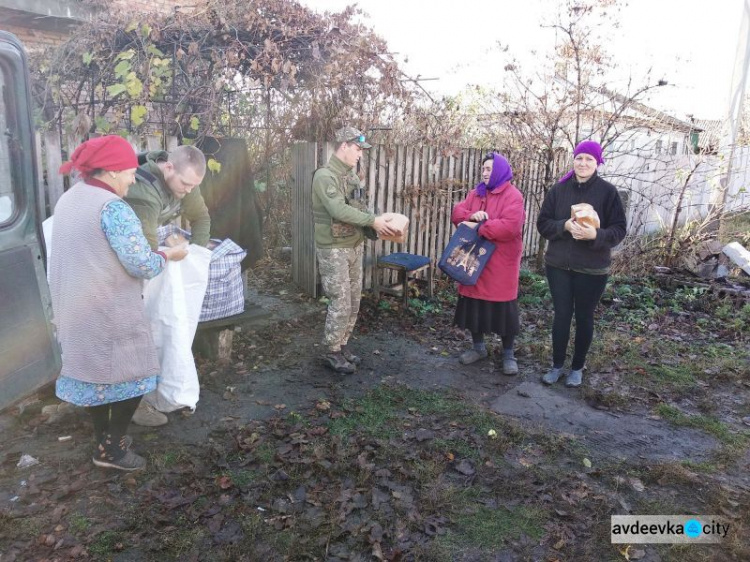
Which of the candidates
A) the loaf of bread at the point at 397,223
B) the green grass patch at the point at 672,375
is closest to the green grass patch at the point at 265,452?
the loaf of bread at the point at 397,223

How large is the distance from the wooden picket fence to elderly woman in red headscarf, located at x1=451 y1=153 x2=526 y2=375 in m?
2.01

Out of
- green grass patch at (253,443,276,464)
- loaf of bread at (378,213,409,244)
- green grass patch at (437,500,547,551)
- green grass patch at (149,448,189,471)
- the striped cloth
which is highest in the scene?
loaf of bread at (378,213,409,244)

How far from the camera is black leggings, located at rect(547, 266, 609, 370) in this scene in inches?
171

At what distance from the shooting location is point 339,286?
4.58 meters

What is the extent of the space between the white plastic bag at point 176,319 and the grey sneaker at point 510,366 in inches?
107

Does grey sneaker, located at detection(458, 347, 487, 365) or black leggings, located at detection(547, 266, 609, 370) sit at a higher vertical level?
black leggings, located at detection(547, 266, 609, 370)

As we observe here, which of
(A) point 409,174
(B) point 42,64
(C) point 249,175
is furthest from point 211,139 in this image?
(A) point 409,174

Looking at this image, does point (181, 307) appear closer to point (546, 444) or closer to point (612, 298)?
point (546, 444)

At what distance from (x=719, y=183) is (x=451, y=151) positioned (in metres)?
5.27

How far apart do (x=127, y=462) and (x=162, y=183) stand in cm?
178

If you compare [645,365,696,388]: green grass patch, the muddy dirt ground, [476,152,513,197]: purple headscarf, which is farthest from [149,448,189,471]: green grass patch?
[645,365,696,388]: green grass patch

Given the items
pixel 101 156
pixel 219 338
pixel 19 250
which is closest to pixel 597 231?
pixel 219 338

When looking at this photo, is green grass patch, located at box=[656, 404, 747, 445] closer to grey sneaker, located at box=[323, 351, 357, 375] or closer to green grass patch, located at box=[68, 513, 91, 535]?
grey sneaker, located at box=[323, 351, 357, 375]

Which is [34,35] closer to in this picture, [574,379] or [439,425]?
[439,425]
